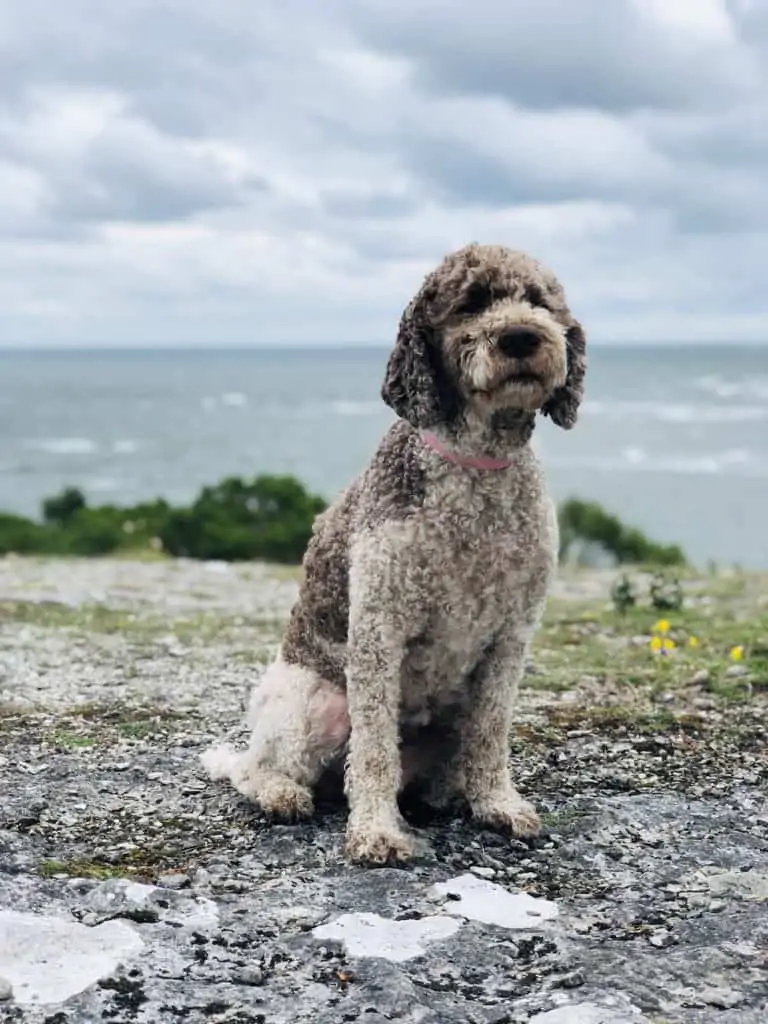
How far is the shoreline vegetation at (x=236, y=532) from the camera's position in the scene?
18.7 metres

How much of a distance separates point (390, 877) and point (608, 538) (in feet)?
51.7

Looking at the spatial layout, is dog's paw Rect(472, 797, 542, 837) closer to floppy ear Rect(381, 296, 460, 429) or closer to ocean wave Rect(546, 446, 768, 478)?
floppy ear Rect(381, 296, 460, 429)

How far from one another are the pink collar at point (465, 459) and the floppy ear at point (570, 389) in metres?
0.29

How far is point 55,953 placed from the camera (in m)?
4.25

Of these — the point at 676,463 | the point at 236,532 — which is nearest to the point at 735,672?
the point at 236,532

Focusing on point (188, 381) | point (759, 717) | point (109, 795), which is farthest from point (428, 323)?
point (188, 381)

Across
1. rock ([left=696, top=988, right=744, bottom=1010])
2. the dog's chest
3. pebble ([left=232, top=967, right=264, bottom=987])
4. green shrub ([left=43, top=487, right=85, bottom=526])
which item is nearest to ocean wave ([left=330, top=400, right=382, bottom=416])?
green shrub ([left=43, top=487, right=85, bottom=526])

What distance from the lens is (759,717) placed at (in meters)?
7.45

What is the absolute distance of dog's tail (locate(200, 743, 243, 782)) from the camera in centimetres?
605

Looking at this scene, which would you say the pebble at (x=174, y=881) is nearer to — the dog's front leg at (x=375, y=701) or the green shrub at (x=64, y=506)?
the dog's front leg at (x=375, y=701)

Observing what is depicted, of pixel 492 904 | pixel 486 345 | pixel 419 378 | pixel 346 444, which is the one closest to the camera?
pixel 492 904

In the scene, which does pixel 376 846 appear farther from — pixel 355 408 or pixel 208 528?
pixel 355 408

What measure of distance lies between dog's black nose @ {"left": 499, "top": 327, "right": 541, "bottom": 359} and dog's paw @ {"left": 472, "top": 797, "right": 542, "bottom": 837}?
1946mm

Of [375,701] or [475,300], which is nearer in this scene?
[475,300]
